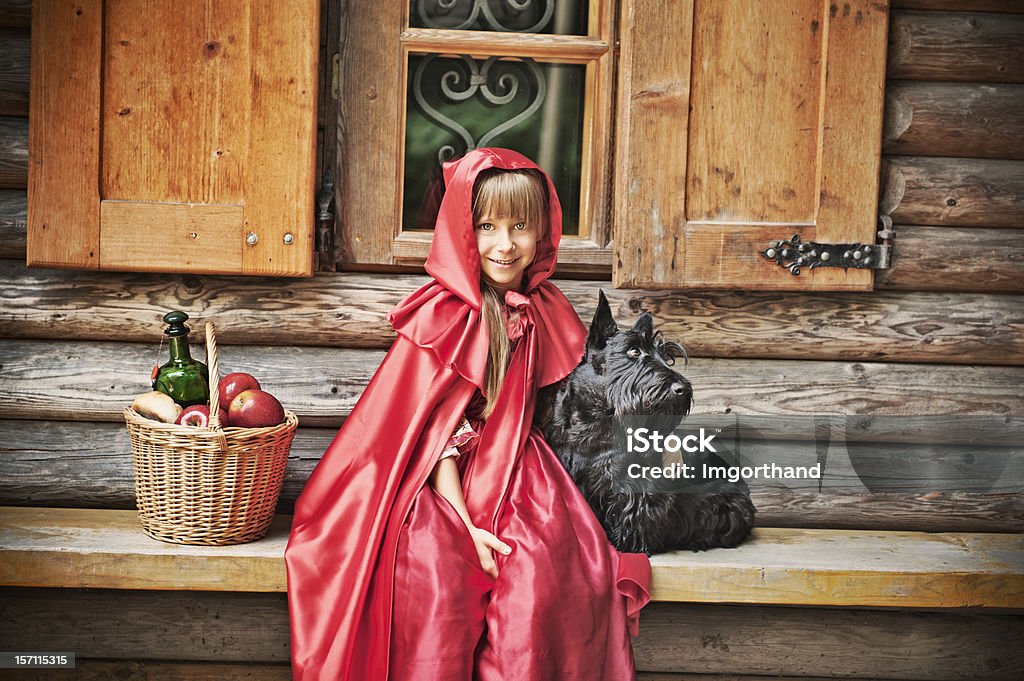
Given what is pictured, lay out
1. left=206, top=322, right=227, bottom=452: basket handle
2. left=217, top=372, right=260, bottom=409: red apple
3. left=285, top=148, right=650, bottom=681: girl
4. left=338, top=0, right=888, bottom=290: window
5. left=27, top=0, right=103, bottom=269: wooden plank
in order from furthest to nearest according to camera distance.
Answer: left=338, top=0, right=888, bottom=290: window, left=27, top=0, right=103, bottom=269: wooden plank, left=217, top=372, right=260, bottom=409: red apple, left=206, top=322, right=227, bottom=452: basket handle, left=285, top=148, right=650, bottom=681: girl

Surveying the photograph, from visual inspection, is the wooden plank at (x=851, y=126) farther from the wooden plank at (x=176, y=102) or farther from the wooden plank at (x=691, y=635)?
the wooden plank at (x=176, y=102)

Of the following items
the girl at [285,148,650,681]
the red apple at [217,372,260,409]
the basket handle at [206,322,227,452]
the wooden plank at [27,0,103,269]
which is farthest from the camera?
the wooden plank at [27,0,103,269]

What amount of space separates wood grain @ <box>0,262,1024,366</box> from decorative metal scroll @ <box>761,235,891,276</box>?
196mm

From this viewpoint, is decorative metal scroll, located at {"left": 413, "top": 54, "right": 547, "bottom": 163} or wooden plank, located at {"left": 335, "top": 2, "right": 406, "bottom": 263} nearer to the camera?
wooden plank, located at {"left": 335, "top": 2, "right": 406, "bottom": 263}

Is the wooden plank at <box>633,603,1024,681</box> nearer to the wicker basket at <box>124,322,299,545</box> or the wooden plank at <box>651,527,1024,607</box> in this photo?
the wooden plank at <box>651,527,1024,607</box>

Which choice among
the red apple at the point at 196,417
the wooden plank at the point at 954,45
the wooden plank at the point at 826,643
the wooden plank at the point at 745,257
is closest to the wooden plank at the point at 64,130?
the red apple at the point at 196,417

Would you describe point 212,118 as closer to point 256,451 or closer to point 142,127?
point 142,127

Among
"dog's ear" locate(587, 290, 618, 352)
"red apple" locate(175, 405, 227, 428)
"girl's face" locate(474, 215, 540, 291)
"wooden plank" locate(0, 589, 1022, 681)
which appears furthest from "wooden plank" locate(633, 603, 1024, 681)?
"red apple" locate(175, 405, 227, 428)

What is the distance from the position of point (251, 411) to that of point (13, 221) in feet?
3.33

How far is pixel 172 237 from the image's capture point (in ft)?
8.59

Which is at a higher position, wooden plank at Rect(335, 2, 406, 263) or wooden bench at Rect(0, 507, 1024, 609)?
wooden plank at Rect(335, 2, 406, 263)

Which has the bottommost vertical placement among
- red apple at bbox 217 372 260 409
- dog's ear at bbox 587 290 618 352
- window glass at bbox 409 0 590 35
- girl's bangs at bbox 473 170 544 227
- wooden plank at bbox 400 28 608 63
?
red apple at bbox 217 372 260 409

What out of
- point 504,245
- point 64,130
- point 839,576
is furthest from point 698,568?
point 64,130

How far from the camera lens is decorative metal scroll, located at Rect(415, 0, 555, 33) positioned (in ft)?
9.21
